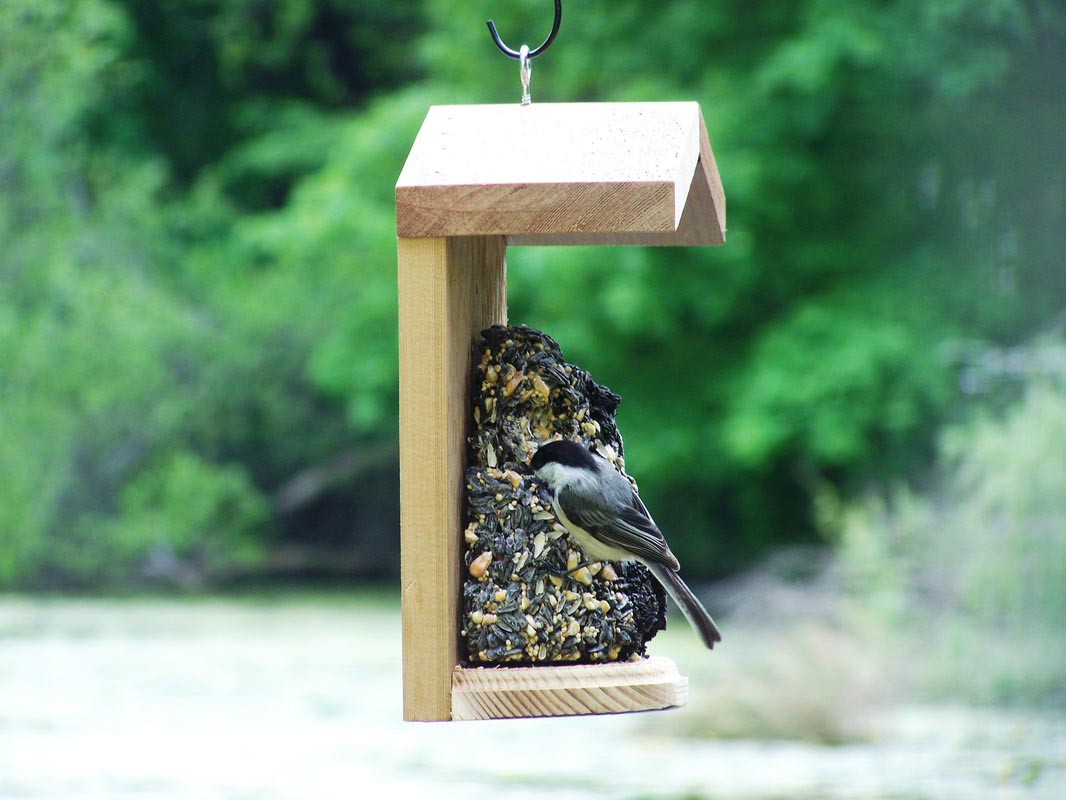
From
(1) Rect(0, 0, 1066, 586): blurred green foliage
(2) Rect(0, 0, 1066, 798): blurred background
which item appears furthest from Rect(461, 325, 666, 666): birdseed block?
(1) Rect(0, 0, 1066, 586): blurred green foliage

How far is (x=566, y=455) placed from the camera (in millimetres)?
2795

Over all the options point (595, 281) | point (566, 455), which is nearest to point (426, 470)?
point (566, 455)

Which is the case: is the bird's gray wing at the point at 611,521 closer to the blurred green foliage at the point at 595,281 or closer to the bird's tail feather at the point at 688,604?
the bird's tail feather at the point at 688,604

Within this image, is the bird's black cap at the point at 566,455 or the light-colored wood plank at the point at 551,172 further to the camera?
the bird's black cap at the point at 566,455

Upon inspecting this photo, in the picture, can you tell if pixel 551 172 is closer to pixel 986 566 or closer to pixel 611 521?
pixel 611 521

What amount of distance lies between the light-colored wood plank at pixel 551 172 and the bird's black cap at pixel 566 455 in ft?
1.36

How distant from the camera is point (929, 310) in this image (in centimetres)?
1295

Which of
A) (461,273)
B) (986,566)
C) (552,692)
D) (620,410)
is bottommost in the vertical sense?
(620,410)

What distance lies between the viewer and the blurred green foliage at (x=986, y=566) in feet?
30.8

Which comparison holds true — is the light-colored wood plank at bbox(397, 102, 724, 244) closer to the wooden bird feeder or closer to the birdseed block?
the wooden bird feeder

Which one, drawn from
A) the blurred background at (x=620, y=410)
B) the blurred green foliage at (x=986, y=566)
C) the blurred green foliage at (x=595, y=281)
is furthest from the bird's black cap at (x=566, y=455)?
the blurred green foliage at (x=595, y=281)

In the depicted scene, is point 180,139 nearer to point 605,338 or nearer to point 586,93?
point 586,93

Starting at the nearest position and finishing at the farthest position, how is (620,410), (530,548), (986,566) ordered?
(530,548) < (986,566) < (620,410)

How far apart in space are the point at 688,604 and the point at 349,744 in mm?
7027
